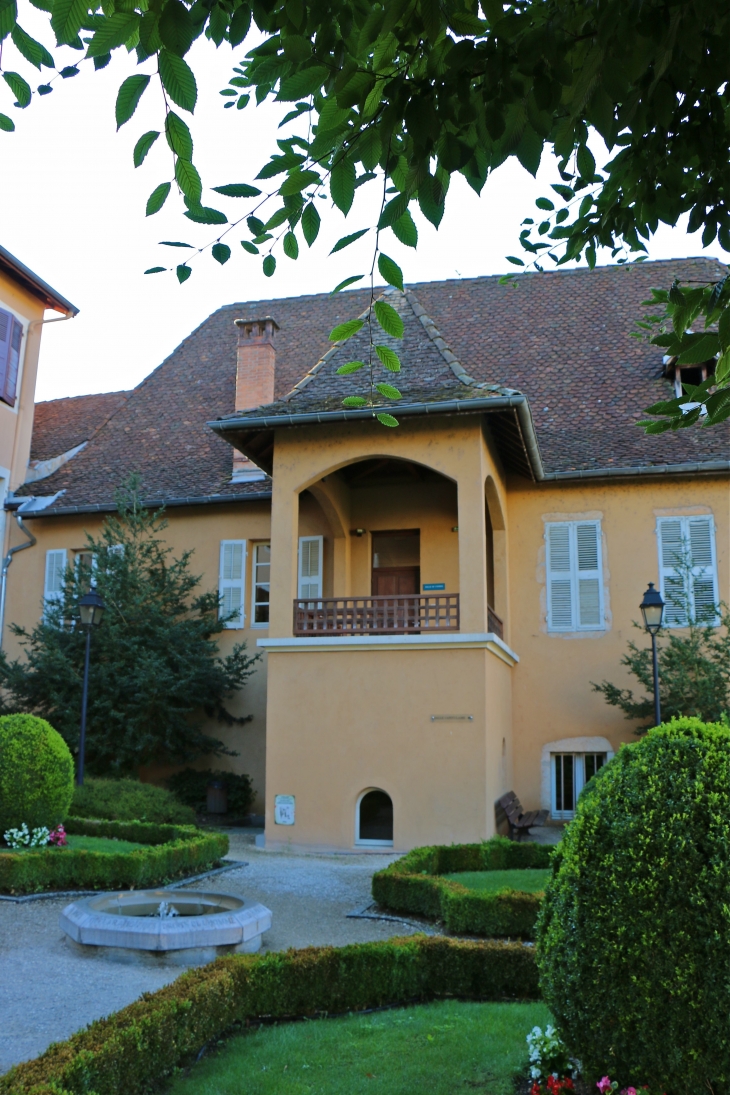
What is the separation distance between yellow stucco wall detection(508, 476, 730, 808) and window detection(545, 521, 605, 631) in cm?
11

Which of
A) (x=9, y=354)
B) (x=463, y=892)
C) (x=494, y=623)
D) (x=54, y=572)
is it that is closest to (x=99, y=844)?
(x=463, y=892)

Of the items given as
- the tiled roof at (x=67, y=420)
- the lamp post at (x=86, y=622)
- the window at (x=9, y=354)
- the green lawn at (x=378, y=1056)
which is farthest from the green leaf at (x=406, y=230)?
the tiled roof at (x=67, y=420)

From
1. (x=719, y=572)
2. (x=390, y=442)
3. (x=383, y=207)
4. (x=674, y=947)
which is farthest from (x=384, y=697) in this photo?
(x=383, y=207)

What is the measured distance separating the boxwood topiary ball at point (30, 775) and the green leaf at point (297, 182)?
8658 mm

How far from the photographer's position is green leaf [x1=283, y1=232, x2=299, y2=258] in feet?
12.2

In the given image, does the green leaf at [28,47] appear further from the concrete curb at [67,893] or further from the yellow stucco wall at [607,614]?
the yellow stucco wall at [607,614]

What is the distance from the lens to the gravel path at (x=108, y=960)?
5754 mm

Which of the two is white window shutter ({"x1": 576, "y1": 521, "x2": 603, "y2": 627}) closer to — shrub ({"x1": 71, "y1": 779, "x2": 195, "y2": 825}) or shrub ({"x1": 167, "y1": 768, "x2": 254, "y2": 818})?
shrub ({"x1": 167, "y1": 768, "x2": 254, "y2": 818})

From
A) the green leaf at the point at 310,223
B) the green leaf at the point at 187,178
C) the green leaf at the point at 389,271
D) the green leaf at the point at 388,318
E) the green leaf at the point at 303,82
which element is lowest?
the green leaf at the point at 388,318

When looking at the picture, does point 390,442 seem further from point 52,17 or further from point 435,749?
point 52,17

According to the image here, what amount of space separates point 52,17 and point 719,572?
45.6ft

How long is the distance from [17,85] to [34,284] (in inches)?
655

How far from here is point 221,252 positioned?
144 inches

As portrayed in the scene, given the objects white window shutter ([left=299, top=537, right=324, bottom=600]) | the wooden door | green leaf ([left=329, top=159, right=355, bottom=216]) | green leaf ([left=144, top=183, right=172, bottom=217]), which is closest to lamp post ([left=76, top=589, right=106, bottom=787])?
white window shutter ([left=299, top=537, right=324, bottom=600])
